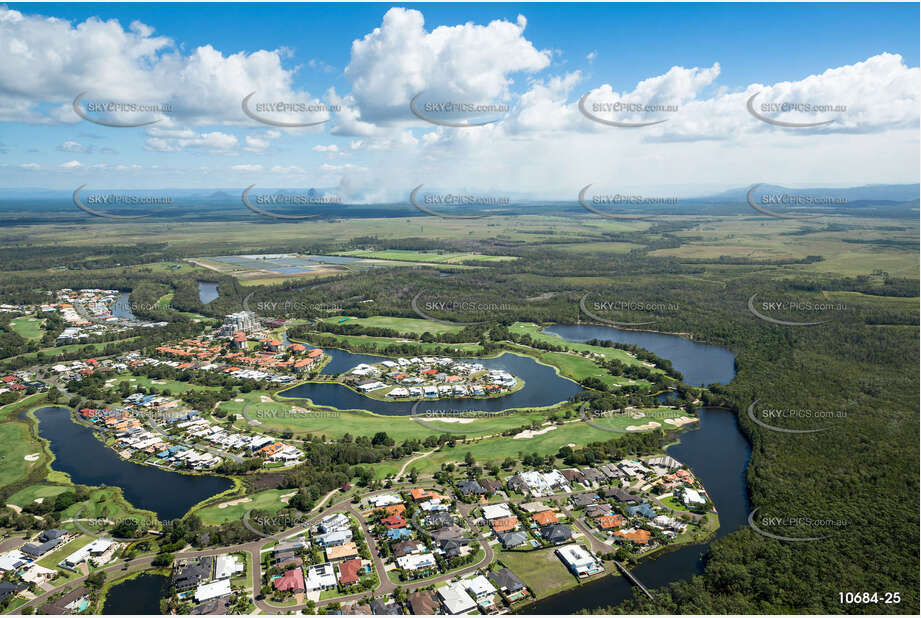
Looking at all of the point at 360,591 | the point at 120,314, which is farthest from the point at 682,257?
the point at 360,591

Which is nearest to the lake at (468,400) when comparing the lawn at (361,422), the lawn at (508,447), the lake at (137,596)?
the lawn at (361,422)

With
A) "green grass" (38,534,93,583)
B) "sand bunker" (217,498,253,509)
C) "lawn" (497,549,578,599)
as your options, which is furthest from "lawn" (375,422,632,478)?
"green grass" (38,534,93,583)

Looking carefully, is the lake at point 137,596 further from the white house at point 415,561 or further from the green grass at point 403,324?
the green grass at point 403,324

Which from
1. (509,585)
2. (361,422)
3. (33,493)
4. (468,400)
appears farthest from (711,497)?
(33,493)

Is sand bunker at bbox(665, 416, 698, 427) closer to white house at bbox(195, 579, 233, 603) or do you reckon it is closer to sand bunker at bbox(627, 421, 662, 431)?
sand bunker at bbox(627, 421, 662, 431)

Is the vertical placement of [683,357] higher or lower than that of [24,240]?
lower

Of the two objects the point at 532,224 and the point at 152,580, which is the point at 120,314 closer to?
the point at 152,580
